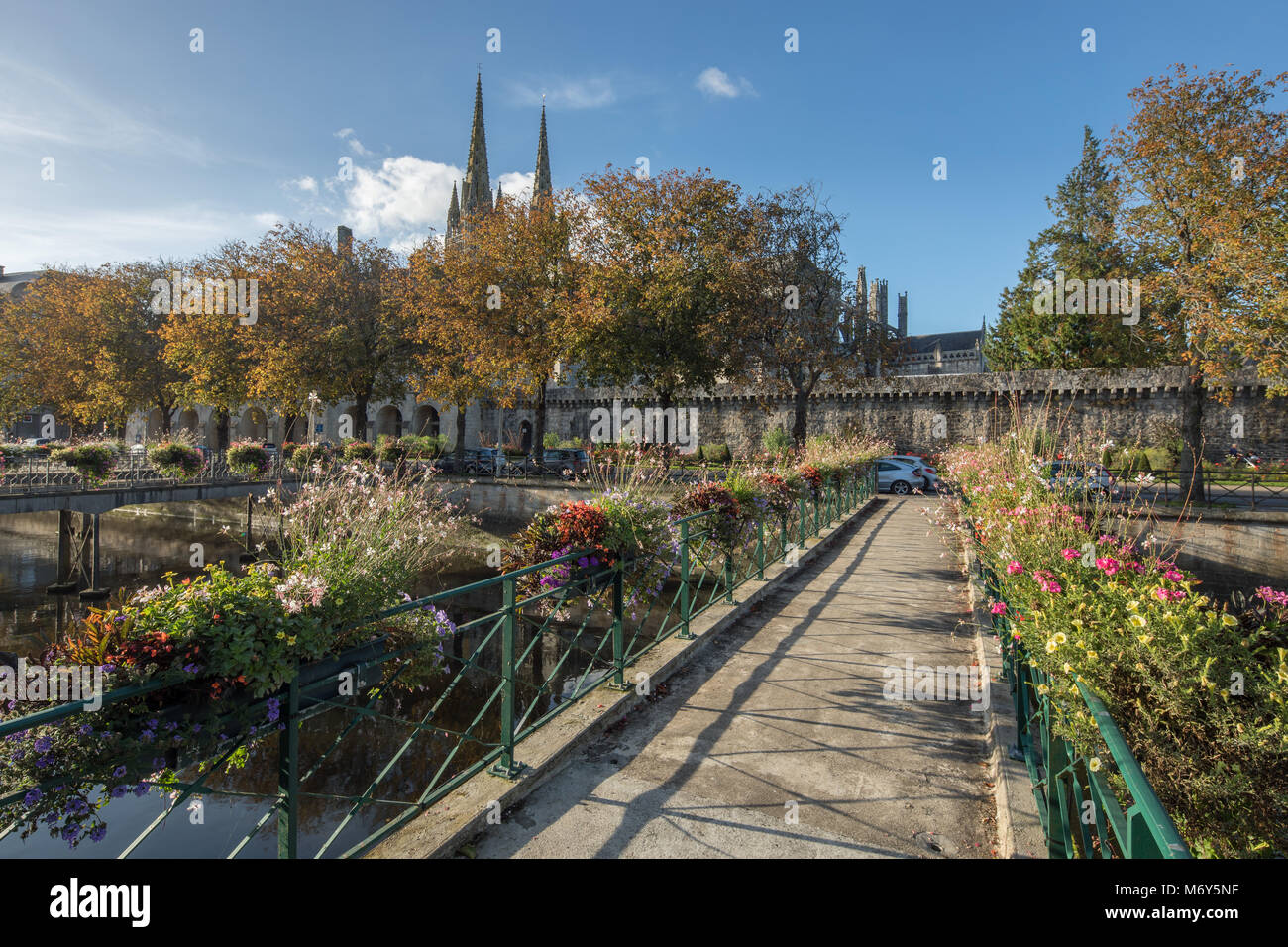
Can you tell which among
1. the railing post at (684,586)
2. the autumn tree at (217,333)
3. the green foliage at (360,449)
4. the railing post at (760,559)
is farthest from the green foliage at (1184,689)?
the autumn tree at (217,333)

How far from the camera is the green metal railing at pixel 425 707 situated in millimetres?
2596

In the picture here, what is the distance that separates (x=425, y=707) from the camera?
33.1 ft

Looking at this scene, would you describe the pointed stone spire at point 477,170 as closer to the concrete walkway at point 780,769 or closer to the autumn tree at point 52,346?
the autumn tree at point 52,346

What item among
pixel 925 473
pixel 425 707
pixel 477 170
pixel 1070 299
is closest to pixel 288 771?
pixel 425 707

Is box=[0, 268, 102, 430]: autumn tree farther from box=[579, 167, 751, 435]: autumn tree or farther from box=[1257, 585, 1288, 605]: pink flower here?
box=[1257, 585, 1288, 605]: pink flower

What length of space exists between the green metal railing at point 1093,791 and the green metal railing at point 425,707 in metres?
2.49

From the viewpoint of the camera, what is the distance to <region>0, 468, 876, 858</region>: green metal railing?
8.52 ft

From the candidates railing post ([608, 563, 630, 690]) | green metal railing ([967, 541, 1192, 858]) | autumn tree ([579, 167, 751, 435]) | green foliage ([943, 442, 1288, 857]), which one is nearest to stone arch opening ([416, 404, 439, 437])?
autumn tree ([579, 167, 751, 435])

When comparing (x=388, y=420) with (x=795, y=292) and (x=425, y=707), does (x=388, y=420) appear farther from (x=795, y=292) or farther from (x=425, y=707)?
(x=425, y=707)

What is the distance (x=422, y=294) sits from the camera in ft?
86.4

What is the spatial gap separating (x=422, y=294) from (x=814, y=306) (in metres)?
15.1

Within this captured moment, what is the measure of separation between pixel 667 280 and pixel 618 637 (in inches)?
668

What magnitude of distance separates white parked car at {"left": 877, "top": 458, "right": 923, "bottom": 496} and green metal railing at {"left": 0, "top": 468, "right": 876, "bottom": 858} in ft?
34.0

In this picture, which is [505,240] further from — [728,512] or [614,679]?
[614,679]
